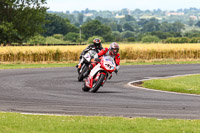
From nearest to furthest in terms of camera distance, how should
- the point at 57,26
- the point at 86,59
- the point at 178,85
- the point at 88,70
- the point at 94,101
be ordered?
the point at 94,101, the point at 178,85, the point at 88,70, the point at 86,59, the point at 57,26

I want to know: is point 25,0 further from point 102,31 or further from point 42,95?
point 102,31

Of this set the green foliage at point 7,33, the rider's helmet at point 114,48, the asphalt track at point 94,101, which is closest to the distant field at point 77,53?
the green foliage at point 7,33

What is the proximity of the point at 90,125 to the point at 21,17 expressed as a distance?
1895 inches

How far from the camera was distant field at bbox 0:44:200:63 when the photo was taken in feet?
126

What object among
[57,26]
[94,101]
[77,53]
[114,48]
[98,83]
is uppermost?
[114,48]

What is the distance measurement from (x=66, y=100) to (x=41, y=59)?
24809mm

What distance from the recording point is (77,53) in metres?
40.2

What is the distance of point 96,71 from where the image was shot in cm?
1727

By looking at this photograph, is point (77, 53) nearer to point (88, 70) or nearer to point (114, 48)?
point (88, 70)

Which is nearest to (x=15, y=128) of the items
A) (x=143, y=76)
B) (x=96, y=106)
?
(x=96, y=106)

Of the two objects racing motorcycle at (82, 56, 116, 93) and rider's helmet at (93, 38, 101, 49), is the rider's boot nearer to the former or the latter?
racing motorcycle at (82, 56, 116, 93)

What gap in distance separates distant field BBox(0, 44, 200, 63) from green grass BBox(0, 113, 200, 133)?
90.6 feet

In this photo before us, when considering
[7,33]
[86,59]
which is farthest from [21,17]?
[86,59]

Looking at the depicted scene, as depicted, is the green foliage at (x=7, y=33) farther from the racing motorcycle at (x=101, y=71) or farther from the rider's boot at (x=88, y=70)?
the racing motorcycle at (x=101, y=71)
